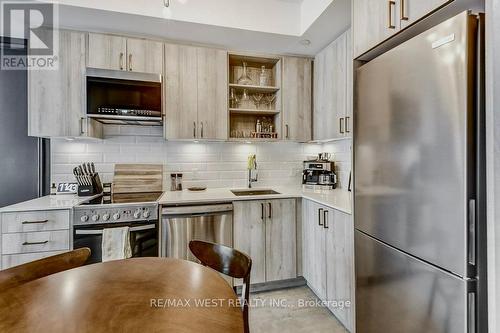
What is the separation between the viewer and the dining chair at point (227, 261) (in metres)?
0.97

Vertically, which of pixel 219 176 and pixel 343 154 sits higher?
pixel 343 154

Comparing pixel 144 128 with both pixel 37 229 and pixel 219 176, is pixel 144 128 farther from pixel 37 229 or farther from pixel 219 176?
pixel 37 229

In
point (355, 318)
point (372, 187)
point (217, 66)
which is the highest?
point (217, 66)

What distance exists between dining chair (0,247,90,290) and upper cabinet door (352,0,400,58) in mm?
2014

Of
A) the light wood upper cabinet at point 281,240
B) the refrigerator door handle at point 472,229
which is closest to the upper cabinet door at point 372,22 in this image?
the refrigerator door handle at point 472,229

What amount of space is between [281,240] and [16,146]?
2832 mm

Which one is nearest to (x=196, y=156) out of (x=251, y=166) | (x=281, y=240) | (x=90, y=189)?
A: (x=251, y=166)

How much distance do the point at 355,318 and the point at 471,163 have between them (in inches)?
49.5

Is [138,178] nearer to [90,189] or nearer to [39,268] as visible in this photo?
[90,189]

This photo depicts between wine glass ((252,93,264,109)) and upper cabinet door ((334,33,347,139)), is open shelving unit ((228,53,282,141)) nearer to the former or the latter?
wine glass ((252,93,264,109))

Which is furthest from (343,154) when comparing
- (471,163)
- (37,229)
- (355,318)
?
(37,229)

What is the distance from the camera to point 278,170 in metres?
3.09

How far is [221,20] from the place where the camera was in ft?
7.22

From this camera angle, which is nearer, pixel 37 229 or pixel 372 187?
pixel 372 187
